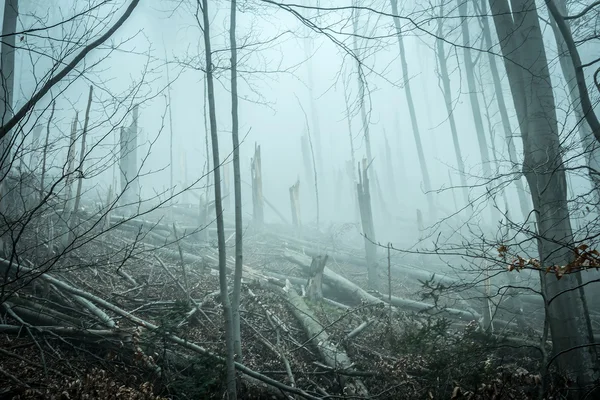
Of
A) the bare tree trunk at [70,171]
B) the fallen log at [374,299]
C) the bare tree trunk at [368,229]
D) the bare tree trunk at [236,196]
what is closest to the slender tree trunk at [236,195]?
the bare tree trunk at [236,196]

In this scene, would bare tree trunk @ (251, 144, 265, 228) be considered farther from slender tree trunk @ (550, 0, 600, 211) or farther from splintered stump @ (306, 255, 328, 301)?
slender tree trunk @ (550, 0, 600, 211)

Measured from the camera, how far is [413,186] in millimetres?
64812

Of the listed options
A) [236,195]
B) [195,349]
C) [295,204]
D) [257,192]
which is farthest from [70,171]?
[295,204]

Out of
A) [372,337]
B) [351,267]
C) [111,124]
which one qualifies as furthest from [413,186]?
[111,124]

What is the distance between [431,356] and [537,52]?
4.78 metres

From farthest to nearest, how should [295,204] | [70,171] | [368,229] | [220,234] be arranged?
1. [295,204]
2. [368,229]
3. [70,171]
4. [220,234]

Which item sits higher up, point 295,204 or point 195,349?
point 295,204

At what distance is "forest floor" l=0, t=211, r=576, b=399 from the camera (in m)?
3.37

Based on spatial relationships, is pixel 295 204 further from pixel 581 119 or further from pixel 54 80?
pixel 54 80

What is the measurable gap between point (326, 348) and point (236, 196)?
9.81 feet

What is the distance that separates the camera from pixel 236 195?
4.59 meters

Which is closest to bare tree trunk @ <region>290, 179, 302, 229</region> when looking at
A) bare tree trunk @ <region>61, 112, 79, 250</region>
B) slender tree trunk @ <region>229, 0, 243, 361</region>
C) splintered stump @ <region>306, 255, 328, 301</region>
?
splintered stump @ <region>306, 255, 328, 301</region>

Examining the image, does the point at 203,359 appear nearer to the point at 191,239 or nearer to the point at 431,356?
the point at 431,356

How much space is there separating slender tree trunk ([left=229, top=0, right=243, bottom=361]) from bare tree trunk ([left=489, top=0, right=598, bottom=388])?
12.0 ft
